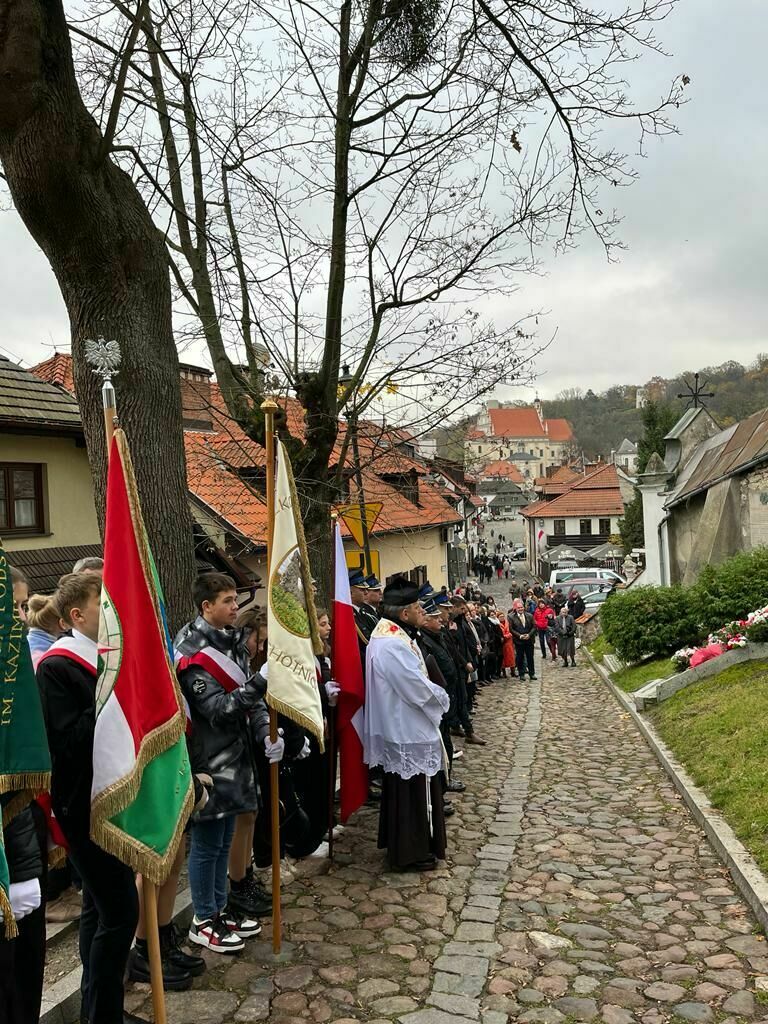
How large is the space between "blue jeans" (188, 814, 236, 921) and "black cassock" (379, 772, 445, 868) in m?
1.73

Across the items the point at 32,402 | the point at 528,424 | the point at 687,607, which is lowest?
the point at 687,607

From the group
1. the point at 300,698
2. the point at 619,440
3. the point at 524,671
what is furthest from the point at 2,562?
the point at 619,440

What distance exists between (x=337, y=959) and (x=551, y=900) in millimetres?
1638

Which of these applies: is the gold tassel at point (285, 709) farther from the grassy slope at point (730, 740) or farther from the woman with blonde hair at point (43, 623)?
the grassy slope at point (730, 740)

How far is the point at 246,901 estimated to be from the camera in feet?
18.2

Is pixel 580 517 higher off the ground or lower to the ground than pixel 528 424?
lower

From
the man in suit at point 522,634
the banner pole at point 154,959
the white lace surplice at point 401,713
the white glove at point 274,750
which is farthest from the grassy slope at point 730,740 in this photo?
the man in suit at point 522,634

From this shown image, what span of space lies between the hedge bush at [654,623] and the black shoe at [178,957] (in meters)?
11.8

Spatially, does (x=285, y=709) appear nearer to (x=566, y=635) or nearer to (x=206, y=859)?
(x=206, y=859)

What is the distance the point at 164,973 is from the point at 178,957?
0.35 ft

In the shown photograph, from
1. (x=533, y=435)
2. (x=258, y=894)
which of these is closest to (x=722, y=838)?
(x=258, y=894)

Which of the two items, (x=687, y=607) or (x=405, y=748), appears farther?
(x=687, y=607)

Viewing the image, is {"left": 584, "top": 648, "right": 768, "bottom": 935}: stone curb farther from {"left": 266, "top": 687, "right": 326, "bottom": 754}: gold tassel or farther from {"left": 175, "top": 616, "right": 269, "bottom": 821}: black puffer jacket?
{"left": 175, "top": 616, "right": 269, "bottom": 821}: black puffer jacket

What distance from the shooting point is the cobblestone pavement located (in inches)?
171
